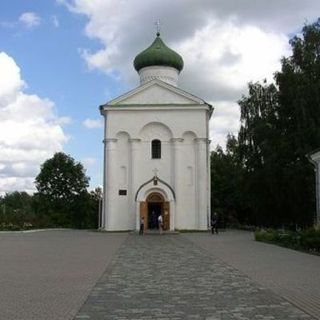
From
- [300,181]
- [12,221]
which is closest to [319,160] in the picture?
[300,181]

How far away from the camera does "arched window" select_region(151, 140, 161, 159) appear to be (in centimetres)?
4362

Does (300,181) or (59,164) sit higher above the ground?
(59,164)

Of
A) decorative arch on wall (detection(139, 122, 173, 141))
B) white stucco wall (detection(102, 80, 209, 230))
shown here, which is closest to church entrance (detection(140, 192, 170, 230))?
white stucco wall (detection(102, 80, 209, 230))

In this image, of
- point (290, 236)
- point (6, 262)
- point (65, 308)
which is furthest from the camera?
point (290, 236)

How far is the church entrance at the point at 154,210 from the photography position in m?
41.8

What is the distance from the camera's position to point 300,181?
38.8 metres

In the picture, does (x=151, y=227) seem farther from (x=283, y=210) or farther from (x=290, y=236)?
(x=290, y=236)

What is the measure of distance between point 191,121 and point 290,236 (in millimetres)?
19926

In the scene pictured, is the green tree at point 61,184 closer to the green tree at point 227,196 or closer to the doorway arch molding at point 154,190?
the green tree at point 227,196

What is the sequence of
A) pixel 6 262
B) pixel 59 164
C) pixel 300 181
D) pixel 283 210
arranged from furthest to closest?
pixel 59 164, pixel 283 210, pixel 300 181, pixel 6 262

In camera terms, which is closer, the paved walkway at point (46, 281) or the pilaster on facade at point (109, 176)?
the paved walkway at point (46, 281)

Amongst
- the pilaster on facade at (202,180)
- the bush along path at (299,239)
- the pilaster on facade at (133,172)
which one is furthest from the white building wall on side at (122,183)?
the bush along path at (299,239)

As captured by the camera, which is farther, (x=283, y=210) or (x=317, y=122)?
(x=283, y=210)

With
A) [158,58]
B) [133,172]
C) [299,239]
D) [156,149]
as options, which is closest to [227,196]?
[156,149]
